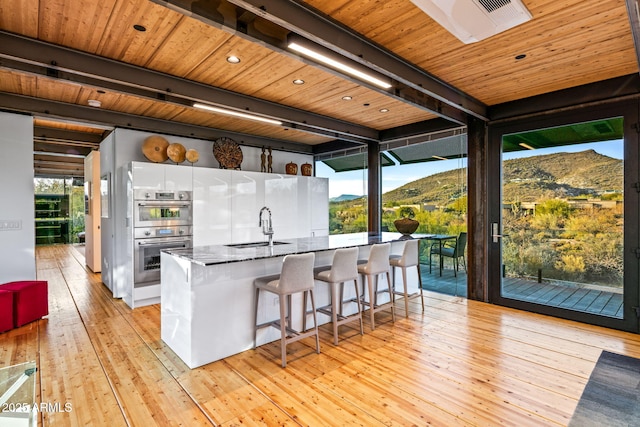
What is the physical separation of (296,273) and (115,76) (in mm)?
2523

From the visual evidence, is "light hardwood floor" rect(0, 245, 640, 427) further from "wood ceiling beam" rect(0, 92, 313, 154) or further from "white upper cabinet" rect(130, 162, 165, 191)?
"wood ceiling beam" rect(0, 92, 313, 154)

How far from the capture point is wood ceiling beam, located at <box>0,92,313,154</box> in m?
4.14

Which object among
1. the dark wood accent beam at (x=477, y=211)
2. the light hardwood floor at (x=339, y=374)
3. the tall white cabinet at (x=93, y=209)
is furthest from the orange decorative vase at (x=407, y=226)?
the tall white cabinet at (x=93, y=209)

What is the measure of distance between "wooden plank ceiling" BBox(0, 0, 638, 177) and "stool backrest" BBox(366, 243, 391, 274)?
5.77ft

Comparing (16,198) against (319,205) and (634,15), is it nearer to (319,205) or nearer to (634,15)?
(319,205)

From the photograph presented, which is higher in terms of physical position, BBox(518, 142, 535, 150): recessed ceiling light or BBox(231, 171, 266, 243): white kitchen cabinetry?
BBox(518, 142, 535, 150): recessed ceiling light

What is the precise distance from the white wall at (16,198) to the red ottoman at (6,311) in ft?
1.97

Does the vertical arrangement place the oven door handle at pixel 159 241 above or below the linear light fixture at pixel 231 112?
below

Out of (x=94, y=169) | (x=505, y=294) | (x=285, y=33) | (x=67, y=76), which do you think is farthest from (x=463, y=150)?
(x=94, y=169)

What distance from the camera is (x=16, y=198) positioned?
4.16m

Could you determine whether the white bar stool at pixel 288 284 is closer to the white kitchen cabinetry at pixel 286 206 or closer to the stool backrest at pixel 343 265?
the stool backrest at pixel 343 265

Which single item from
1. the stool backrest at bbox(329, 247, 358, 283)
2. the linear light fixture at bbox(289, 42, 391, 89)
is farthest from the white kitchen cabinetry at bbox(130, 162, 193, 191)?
the linear light fixture at bbox(289, 42, 391, 89)

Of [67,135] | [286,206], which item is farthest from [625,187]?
[67,135]

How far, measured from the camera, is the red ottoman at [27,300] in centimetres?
379
